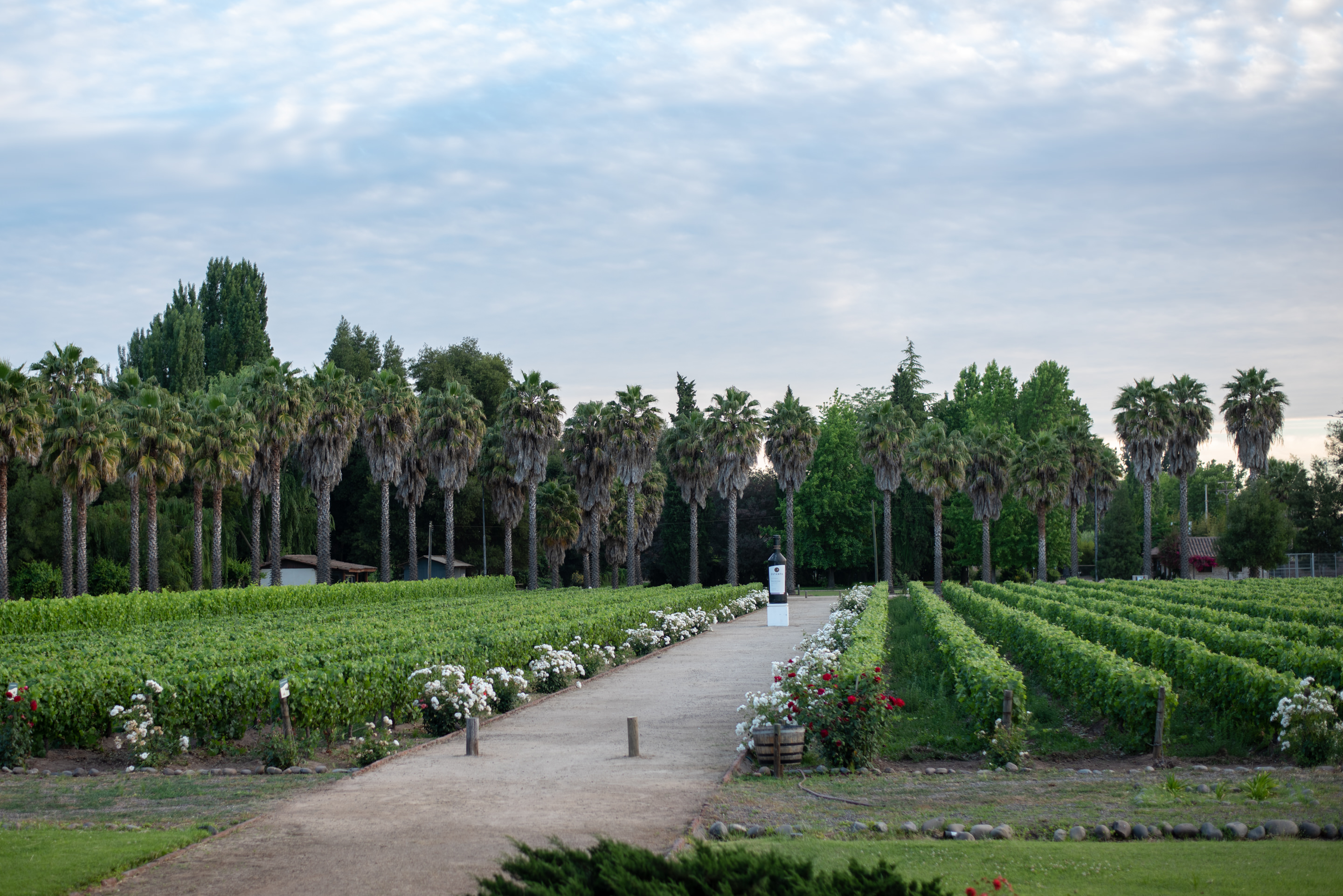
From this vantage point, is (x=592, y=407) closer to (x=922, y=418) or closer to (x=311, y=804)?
(x=922, y=418)

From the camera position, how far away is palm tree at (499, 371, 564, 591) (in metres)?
56.9

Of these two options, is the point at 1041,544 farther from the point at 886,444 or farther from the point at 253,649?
the point at 253,649

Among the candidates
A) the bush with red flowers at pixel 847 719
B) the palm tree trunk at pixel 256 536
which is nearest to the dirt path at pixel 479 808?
the bush with red flowers at pixel 847 719

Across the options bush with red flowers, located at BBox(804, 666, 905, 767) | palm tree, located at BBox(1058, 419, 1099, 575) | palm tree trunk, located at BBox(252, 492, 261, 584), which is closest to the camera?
bush with red flowers, located at BBox(804, 666, 905, 767)

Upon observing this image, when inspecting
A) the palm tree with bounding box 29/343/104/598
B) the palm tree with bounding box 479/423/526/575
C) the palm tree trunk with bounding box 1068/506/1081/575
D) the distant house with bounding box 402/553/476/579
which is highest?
the palm tree with bounding box 29/343/104/598

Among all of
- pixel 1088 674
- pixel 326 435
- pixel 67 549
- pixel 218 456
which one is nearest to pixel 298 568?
pixel 326 435

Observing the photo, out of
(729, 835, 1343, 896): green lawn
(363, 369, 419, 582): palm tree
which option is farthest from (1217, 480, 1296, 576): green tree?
(729, 835, 1343, 896): green lawn

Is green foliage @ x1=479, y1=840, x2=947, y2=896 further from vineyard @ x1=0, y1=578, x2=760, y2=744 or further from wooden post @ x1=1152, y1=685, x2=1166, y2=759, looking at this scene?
vineyard @ x1=0, y1=578, x2=760, y2=744

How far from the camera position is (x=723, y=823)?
28.5ft

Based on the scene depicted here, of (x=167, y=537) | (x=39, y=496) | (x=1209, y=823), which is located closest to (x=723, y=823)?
(x=1209, y=823)

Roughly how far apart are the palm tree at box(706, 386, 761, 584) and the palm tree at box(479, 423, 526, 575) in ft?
39.0

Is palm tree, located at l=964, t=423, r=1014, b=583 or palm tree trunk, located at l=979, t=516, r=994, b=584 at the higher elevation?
palm tree, located at l=964, t=423, r=1014, b=583

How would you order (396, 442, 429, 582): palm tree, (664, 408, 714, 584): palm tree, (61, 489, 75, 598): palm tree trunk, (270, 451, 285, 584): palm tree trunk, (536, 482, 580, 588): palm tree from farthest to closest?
(536, 482, 580, 588): palm tree
(664, 408, 714, 584): palm tree
(396, 442, 429, 582): palm tree
(270, 451, 285, 584): palm tree trunk
(61, 489, 75, 598): palm tree trunk

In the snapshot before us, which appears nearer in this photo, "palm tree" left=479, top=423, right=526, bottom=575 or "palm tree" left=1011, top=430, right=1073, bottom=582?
"palm tree" left=479, top=423, right=526, bottom=575
